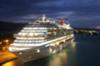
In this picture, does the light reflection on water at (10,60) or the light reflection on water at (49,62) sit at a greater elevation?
the light reflection on water at (10,60)

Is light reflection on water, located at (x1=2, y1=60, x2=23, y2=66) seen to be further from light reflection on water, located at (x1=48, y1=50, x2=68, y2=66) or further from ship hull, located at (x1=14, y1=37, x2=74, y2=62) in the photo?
light reflection on water, located at (x1=48, y1=50, x2=68, y2=66)

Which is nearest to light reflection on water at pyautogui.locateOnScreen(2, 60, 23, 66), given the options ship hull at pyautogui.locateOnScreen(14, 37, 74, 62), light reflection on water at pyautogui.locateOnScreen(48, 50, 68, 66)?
ship hull at pyautogui.locateOnScreen(14, 37, 74, 62)

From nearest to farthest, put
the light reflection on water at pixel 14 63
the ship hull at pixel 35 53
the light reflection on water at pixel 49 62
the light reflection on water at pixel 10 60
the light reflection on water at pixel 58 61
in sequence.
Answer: the light reflection on water at pixel 14 63, the light reflection on water at pixel 10 60, the light reflection on water at pixel 49 62, the ship hull at pixel 35 53, the light reflection on water at pixel 58 61

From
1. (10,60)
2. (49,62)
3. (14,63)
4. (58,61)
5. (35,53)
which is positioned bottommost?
(58,61)

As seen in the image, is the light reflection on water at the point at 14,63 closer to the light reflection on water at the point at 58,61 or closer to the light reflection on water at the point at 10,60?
the light reflection on water at the point at 10,60

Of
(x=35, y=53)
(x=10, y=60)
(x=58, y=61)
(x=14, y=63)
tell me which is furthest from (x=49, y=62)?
(x=10, y=60)

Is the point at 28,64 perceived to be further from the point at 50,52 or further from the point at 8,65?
the point at 50,52

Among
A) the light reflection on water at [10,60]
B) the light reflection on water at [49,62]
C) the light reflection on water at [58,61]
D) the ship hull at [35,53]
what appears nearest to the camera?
the light reflection on water at [10,60]

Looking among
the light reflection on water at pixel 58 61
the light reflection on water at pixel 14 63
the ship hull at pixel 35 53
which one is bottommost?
the light reflection on water at pixel 58 61

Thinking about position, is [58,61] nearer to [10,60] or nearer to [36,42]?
[36,42]

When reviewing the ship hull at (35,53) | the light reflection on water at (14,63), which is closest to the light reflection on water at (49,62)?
the light reflection on water at (14,63)

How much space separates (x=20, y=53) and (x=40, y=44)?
2.51 m

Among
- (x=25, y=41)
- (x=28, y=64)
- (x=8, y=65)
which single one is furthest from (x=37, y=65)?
(x=25, y=41)

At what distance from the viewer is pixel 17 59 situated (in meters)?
22.2
